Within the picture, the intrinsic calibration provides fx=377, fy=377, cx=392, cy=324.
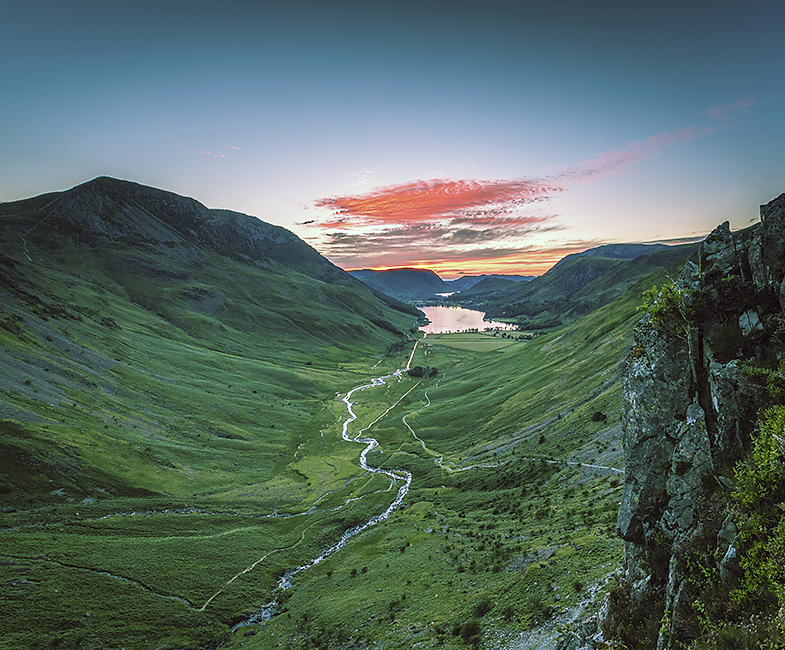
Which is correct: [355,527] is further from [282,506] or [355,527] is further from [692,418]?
[692,418]

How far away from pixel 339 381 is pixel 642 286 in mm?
137370

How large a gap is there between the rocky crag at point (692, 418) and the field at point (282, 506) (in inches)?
473

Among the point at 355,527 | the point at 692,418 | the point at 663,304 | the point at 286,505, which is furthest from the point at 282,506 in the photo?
the point at 663,304

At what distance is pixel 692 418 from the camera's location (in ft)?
52.6

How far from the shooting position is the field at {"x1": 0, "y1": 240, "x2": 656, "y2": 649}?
38625mm

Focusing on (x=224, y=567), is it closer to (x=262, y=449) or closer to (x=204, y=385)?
(x=262, y=449)

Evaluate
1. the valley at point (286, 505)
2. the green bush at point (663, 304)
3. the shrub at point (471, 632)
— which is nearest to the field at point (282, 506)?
the shrub at point (471, 632)

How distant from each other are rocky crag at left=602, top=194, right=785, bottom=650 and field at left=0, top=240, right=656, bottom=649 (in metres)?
A: 12.0

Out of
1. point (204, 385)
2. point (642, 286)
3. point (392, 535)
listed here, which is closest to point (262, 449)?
point (204, 385)

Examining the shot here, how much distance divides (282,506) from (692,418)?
77849 millimetres

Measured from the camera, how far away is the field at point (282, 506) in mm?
38625

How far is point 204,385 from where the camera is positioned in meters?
133

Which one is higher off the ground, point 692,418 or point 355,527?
point 692,418

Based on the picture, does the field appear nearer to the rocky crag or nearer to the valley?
the valley
